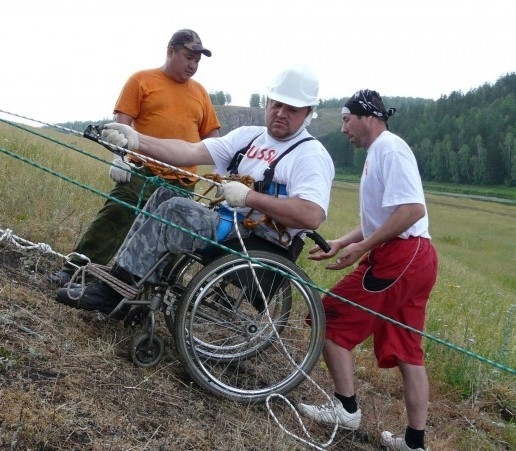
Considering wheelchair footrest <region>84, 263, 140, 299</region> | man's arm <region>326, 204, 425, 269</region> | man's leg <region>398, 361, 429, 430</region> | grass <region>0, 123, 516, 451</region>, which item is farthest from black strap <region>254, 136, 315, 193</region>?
man's leg <region>398, 361, 429, 430</region>

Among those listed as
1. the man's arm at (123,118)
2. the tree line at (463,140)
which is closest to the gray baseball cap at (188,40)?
the man's arm at (123,118)

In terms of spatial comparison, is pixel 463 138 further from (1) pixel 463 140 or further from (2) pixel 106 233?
(2) pixel 106 233

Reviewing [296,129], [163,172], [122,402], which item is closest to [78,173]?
[163,172]

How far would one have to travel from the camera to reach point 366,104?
3.76m

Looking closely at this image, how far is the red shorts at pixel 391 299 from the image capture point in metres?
3.59

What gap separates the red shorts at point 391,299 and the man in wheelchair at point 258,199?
1.46ft

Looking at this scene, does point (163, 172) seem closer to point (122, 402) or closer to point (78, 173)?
point (122, 402)

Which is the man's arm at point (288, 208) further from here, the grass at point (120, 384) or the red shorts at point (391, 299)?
the grass at point (120, 384)

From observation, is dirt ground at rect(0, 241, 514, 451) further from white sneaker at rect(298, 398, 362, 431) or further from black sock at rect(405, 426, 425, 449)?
black sock at rect(405, 426, 425, 449)

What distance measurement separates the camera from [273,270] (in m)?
3.46

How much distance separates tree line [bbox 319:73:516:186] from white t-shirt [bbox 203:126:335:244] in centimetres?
9089

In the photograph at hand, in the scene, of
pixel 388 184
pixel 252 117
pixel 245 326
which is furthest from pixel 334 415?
pixel 252 117

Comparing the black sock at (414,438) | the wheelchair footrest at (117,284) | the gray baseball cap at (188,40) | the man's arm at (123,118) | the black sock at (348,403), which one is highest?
the gray baseball cap at (188,40)

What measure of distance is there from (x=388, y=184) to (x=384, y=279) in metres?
0.53
